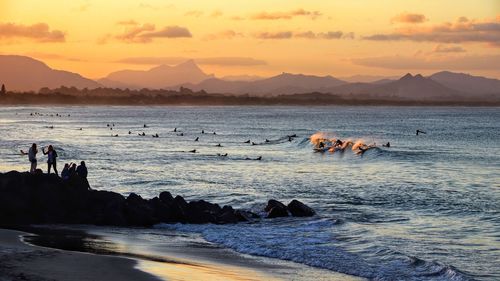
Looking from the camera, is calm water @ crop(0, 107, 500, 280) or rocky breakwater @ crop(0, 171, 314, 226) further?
rocky breakwater @ crop(0, 171, 314, 226)

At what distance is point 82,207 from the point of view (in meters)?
30.4

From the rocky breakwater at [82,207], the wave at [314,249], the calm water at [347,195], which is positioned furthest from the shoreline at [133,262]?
the rocky breakwater at [82,207]

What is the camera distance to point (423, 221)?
31266 millimetres

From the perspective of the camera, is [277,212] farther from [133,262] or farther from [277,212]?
[133,262]

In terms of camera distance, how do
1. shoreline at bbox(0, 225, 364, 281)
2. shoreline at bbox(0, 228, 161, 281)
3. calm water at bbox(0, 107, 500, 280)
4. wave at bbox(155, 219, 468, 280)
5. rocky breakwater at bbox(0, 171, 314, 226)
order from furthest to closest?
rocky breakwater at bbox(0, 171, 314, 226) → calm water at bbox(0, 107, 500, 280) → wave at bbox(155, 219, 468, 280) → shoreline at bbox(0, 225, 364, 281) → shoreline at bbox(0, 228, 161, 281)

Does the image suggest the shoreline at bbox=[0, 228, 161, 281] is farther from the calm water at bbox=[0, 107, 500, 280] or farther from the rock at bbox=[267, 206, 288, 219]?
the rock at bbox=[267, 206, 288, 219]

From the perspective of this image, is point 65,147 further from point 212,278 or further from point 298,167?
point 212,278

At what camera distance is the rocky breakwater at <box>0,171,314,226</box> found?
2958 cm

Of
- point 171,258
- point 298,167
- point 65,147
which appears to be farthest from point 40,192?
point 65,147

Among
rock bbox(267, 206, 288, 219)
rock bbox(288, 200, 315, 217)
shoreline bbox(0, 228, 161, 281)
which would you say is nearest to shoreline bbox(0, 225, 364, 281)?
shoreline bbox(0, 228, 161, 281)

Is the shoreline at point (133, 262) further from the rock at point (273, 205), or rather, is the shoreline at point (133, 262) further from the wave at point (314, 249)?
the rock at point (273, 205)

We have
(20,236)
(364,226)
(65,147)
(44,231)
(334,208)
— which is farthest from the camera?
(65,147)

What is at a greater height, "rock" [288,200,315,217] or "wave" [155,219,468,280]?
"rock" [288,200,315,217]

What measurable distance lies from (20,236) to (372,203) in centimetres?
1786
